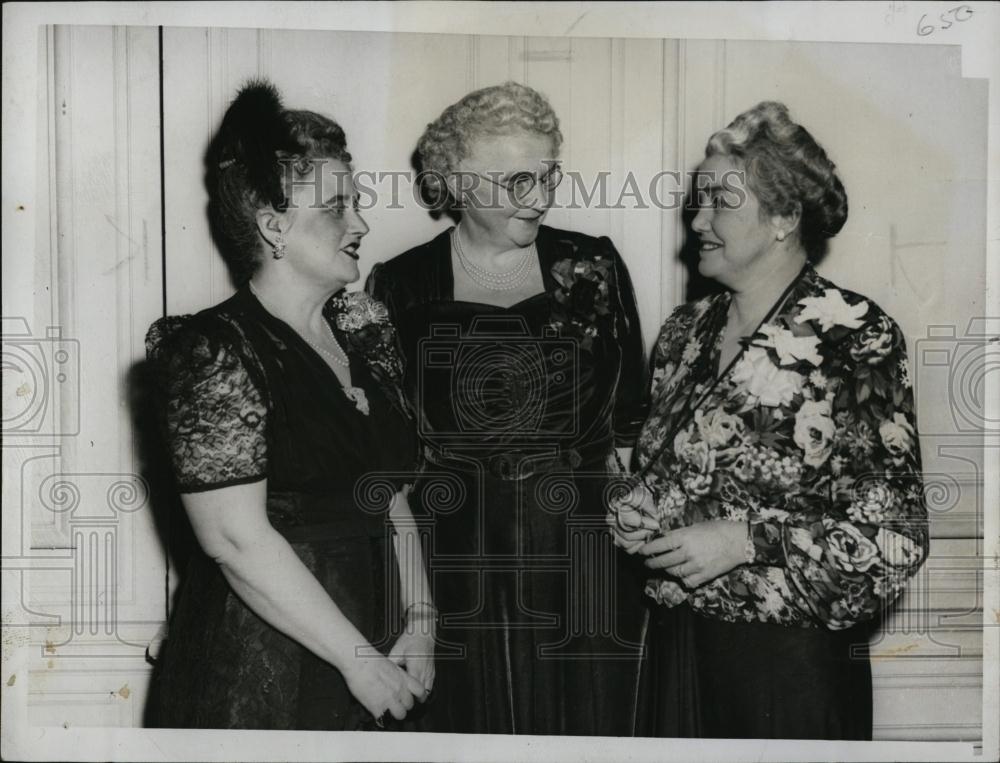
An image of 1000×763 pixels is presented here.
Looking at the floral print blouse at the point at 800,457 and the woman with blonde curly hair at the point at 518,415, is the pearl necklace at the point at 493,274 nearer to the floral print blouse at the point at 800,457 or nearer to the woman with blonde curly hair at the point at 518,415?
the woman with blonde curly hair at the point at 518,415

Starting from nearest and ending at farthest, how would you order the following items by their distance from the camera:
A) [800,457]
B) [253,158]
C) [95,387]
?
[800,457], [253,158], [95,387]

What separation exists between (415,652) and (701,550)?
2.20ft

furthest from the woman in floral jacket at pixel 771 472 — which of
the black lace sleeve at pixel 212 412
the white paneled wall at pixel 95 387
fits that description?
the white paneled wall at pixel 95 387

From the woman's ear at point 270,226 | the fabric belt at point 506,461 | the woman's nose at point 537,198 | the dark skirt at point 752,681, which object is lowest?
the dark skirt at point 752,681

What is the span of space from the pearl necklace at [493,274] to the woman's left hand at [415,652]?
0.78 meters

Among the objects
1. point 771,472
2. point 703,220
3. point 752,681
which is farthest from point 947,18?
point 752,681

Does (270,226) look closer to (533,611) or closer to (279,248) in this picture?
(279,248)

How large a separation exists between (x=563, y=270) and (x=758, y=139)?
52 centimetres

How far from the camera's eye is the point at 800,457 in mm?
1971

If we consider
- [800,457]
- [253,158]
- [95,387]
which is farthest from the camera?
[95,387]

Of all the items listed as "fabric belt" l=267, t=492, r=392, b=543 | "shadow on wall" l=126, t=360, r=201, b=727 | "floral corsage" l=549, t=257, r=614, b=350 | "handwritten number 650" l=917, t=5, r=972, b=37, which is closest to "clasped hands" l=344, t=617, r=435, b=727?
"fabric belt" l=267, t=492, r=392, b=543

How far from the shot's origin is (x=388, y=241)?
2.11 meters

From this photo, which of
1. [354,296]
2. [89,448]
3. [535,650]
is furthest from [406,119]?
[535,650]

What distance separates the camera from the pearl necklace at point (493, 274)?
210 centimetres
